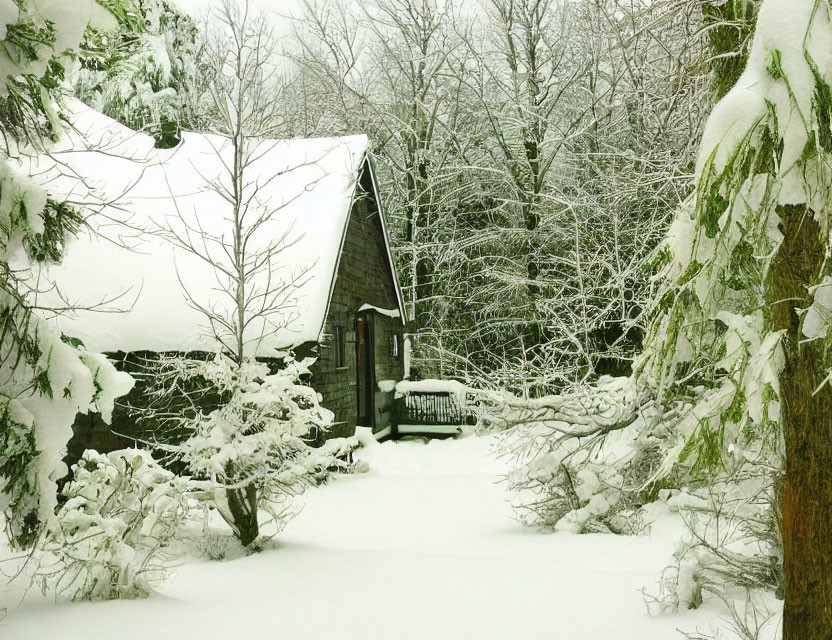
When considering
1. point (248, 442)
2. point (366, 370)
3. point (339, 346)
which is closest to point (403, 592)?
point (248, 442)

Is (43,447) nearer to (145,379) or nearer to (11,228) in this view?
(11,228)

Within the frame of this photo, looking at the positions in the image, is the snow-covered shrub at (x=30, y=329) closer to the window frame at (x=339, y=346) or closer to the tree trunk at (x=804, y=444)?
the tree trunk at (x=804, y=444)

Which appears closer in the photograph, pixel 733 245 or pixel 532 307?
pixel 733 245

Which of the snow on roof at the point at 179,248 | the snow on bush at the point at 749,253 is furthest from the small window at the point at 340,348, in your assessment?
the snow on bush at the point at 749,253

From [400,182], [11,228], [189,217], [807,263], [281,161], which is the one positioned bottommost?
[807,263]

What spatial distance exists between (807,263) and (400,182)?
71.6 ft

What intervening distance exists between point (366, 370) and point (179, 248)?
6.87 m

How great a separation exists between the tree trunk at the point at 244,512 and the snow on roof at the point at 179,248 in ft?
7.56

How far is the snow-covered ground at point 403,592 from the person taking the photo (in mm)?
5145

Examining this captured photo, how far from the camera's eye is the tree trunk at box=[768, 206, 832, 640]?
149 inches

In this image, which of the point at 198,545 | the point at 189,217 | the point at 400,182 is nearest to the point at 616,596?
the point at 198,545

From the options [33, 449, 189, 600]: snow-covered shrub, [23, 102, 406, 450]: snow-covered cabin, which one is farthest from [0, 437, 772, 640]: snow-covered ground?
[23, 102, 406, 450]: snow-covered cabin

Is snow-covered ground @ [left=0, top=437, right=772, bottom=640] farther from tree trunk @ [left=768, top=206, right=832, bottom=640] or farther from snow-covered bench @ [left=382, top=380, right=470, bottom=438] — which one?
snow-covered bench @ [left=382, top=380, right=470, bottom=438]

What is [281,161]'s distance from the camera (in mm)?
15766
